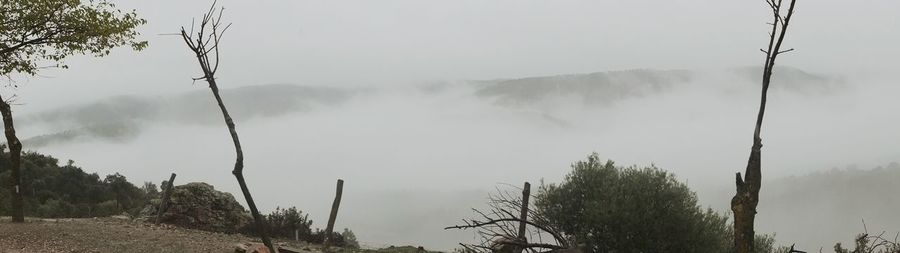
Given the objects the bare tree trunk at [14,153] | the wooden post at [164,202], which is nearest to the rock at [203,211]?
the wooden post at [164,202]

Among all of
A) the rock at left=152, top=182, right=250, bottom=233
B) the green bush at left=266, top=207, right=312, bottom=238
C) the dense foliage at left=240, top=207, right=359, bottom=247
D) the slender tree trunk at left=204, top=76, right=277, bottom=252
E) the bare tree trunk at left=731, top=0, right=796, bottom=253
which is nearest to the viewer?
the bare tree trunk at left=731, top=0, right=796, bottom=253

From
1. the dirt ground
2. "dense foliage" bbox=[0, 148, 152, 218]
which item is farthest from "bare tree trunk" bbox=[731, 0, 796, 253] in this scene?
"dense foliage" bbox=[0, 148, 152, 218]

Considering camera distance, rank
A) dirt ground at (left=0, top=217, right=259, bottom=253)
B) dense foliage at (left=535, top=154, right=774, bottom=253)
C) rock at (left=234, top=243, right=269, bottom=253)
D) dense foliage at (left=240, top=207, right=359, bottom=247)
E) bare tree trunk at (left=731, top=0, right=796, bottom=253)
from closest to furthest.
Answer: bare tree trunk at (left=731, top=0, right=796, bottom=253)
rock at (left=234, top=243, right=269, bottom=253)
dirt ground at (left=0, top=217, right=259, bottom=253)
dense foliage at (left=535, top=154, right=774, bottom=253)
dense foliage at (left=240, top=207, right=359, bottom=247)

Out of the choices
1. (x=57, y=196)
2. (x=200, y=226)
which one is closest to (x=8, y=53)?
(x=200, y=226)

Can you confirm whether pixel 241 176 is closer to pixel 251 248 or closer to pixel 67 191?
pixel 251 248

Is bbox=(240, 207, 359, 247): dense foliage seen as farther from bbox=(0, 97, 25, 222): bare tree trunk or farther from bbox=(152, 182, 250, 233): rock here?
bbox=(0, 97, 25, 222): bare tree trunk

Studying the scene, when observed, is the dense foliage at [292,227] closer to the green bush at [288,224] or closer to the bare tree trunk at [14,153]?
the green bush at [288,224]

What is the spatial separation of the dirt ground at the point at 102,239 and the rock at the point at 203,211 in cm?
216

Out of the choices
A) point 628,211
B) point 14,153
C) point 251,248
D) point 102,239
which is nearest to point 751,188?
point 628,211

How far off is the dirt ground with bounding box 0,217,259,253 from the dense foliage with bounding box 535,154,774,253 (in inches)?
393

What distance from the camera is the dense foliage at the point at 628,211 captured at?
19016 mm

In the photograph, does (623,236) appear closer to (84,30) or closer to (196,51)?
(196,51)

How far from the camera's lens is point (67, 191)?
1912 inches

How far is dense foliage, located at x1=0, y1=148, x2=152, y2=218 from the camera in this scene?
137 ft
